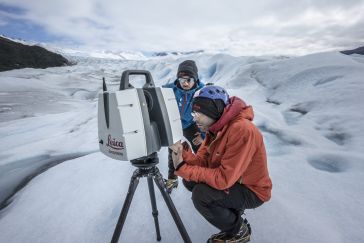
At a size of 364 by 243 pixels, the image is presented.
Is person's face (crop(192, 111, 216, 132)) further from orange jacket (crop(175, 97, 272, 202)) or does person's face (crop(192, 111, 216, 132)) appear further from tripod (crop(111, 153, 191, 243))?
tripod (crop(111, 153, 191, 243))

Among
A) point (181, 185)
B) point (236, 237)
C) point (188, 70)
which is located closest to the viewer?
point (236, 237)

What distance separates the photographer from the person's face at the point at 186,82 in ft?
7.70

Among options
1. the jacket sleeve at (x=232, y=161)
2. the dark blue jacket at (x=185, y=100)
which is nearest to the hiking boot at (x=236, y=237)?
the jacket sleeve at (x=232, y=161)

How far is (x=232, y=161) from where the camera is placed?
1304mm

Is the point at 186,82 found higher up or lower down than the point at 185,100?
higher up

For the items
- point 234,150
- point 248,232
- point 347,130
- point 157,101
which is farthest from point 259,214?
point 347,130

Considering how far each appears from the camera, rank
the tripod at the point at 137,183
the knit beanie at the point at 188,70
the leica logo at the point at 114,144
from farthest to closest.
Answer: the knit beanie at the point at 188,70, the tripod at the point at 137,183, the leica logo at the point at 114,144

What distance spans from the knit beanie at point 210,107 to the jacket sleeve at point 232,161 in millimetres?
159

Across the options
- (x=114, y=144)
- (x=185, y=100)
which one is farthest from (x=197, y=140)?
(x=114, y=144)

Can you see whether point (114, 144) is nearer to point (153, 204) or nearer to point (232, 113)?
point (153, 204)

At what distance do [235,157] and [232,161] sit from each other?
0.03 meters

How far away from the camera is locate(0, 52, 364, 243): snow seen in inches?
69.1

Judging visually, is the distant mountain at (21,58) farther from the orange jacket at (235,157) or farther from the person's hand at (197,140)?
the orange jacket at (235,157)

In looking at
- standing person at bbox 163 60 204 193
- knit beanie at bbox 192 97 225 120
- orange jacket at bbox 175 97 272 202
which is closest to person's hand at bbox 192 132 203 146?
standing person at bbox 163 60 204 193
